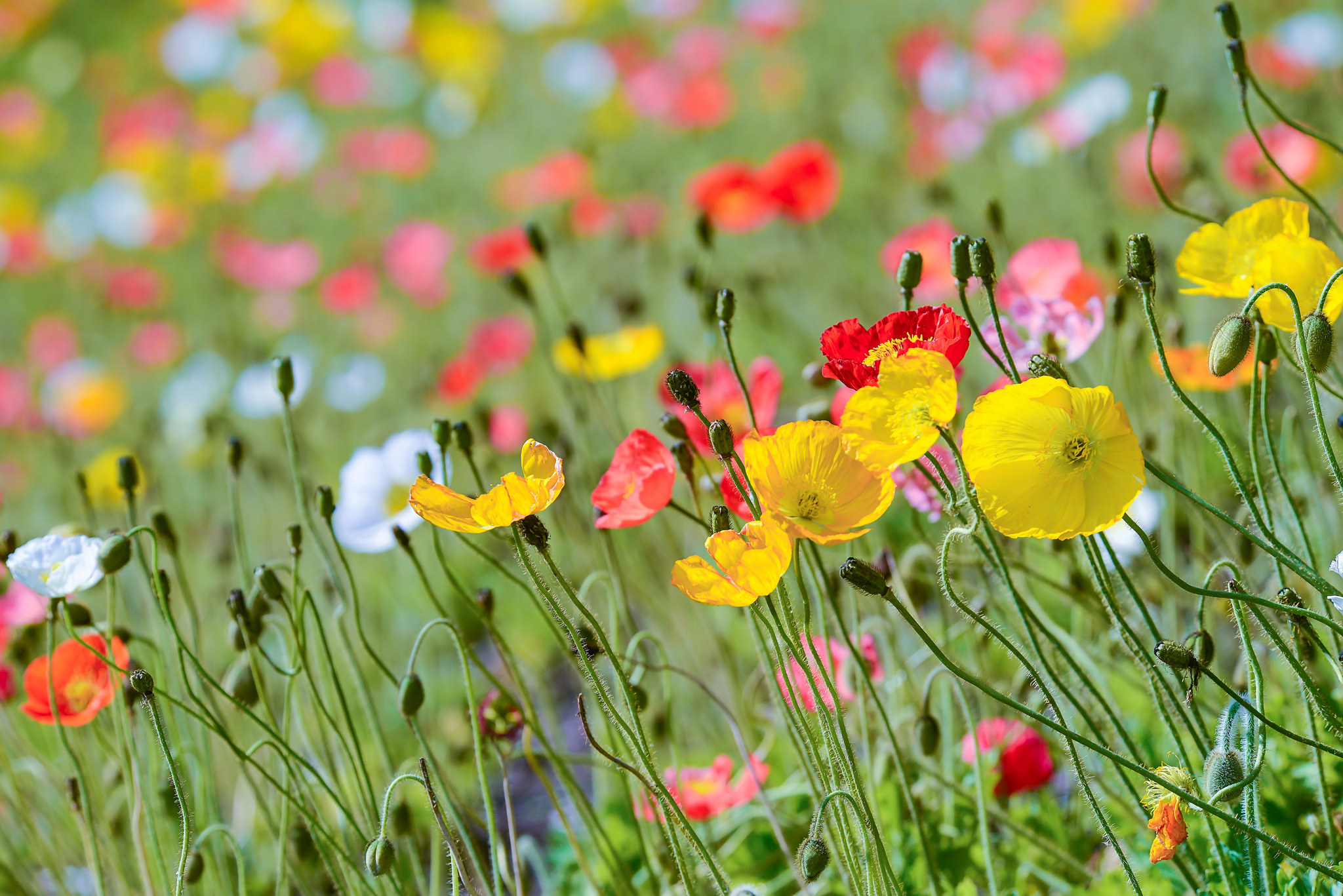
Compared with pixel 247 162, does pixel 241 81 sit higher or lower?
higher

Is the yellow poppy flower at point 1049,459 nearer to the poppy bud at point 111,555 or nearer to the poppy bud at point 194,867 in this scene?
the poppy bud at point 111,555

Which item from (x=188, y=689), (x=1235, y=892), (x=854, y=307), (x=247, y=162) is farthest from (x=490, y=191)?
(x=1235, y=892)

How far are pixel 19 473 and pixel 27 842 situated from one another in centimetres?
222

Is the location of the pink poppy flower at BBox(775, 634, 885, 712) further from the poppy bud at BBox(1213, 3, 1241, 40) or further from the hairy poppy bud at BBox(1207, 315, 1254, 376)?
the poppy bud at BBox(1213, 3, 1241, 40)

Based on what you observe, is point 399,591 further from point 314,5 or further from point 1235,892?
point 314,5

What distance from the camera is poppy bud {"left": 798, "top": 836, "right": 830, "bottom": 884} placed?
943 mm

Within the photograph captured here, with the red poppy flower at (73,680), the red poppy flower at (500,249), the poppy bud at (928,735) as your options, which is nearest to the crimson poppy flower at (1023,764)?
the poppy bud at (928,735)

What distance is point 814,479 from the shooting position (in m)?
1.01

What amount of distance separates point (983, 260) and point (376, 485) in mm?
1350

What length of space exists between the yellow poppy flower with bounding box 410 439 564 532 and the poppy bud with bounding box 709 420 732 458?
0.16m

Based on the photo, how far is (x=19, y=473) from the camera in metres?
3.71

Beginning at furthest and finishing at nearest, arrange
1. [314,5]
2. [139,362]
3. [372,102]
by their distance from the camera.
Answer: [314,5]
[372,102]
[139,362]

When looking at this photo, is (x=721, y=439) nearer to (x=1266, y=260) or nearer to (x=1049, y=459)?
(x=1049, y=459)

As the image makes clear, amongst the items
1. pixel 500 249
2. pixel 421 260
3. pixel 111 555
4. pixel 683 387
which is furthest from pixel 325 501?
pixel 421 260
